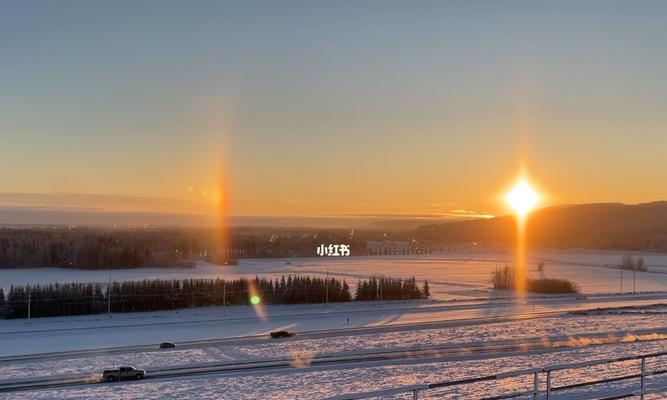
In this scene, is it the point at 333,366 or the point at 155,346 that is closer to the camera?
the point at 333,366

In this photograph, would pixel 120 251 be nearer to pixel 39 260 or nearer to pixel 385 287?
pixel 39 260

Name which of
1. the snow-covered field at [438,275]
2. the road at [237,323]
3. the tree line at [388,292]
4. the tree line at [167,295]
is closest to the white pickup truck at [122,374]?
the road at [237,323]

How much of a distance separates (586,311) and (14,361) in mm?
30106

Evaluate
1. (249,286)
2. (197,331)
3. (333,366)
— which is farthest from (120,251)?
(333,366)

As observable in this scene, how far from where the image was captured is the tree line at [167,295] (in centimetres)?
3853

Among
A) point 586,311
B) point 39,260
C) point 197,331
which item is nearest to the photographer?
point 197,331

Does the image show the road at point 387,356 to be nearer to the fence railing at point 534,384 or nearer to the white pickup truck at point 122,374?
the white pickup truck at point 122,374

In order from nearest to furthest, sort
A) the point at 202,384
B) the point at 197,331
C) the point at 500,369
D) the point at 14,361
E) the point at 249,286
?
the point at 202,384
the point at 500,369
the point at 14,361
the point at 197,331
the point at 249,286

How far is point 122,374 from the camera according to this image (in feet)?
61.3

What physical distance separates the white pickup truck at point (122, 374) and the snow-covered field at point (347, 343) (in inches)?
26.3

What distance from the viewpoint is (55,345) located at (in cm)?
2697

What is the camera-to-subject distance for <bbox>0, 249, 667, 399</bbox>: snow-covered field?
57.3 feet

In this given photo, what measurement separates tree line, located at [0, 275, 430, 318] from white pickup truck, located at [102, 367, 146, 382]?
1901cm

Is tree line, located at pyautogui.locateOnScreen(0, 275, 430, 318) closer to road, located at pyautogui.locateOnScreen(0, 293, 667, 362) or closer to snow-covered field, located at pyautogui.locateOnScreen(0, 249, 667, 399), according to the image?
road, located at pyautogui.locateOnScreen(0, 293, 667, 362)
